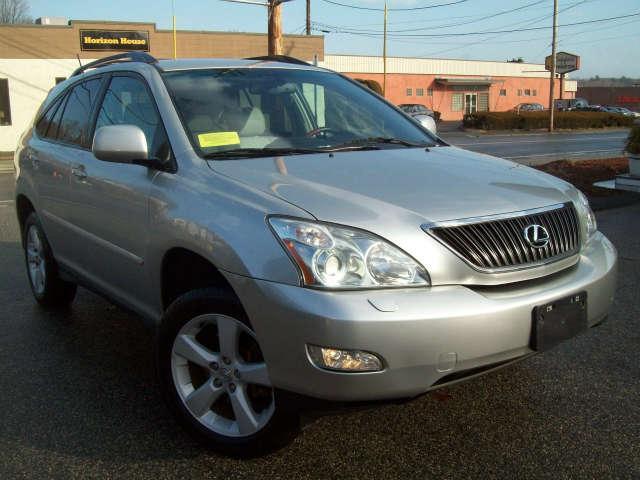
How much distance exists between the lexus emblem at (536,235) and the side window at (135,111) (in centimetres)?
168

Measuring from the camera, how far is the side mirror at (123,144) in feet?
10.5

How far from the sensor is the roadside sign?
147 ft

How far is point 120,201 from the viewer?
3502 mm

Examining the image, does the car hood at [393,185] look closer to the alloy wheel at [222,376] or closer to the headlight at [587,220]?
the headlight at [587,220]

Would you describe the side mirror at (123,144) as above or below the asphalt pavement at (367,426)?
above

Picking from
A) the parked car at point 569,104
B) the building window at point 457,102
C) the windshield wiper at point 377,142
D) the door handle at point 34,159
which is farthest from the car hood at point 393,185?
the building window at point 457,102

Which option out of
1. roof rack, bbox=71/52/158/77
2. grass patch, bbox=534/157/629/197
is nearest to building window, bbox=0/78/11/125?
grass patch, bbox=534/157/629/197

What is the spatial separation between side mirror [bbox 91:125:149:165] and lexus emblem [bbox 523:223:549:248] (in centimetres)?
178

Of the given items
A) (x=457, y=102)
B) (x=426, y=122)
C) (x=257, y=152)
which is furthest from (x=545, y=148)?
(x=457, y=102)

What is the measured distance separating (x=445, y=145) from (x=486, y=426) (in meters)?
1.71

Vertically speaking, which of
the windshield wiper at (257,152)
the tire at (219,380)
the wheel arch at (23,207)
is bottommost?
the tire at (219,380)

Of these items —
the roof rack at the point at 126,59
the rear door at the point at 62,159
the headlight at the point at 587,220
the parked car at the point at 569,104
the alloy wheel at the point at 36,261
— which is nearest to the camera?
the headlight at the point at 587,220

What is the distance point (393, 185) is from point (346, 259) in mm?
555

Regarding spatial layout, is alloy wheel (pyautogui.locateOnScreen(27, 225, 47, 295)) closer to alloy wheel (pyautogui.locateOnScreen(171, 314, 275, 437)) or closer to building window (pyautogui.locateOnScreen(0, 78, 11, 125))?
alloy wheel (pyautogui.locateOnScreen(171, 314, 275, 437))
